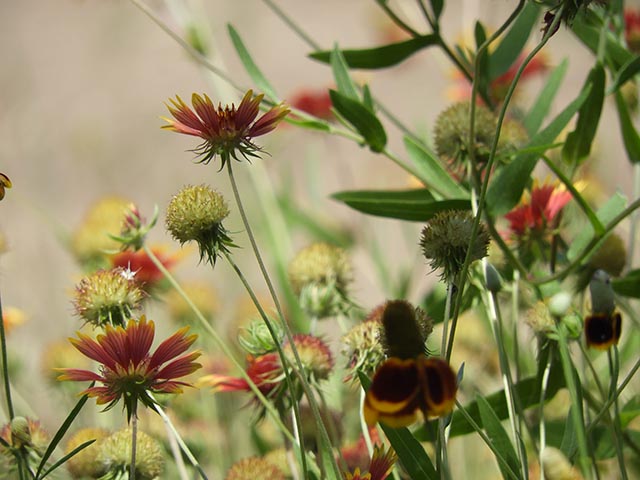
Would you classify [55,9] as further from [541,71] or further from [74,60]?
[541,71]

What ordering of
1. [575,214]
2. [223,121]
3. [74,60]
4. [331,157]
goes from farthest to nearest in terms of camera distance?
[74,60] < [331,157] < [575,214] < [223,121]

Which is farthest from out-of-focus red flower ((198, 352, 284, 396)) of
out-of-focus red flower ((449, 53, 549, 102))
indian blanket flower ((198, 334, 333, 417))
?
out-of-focus red flower ((449, 53, 549, 102))

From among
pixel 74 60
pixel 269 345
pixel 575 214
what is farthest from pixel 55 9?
pixel 269 345

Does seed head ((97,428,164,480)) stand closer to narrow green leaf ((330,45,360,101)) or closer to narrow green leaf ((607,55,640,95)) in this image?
narrow green leaf ((330,45,360,101))

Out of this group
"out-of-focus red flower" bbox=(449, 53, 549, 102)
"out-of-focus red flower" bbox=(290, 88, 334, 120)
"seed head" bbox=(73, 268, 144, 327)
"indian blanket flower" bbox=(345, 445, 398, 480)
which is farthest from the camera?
"out-of-focus red flower" bbox=(290, 88, 334, 120)

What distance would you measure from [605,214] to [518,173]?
0.14 m

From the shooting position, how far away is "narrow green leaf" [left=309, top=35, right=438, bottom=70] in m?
1.00

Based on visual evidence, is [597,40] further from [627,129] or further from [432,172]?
[432,172]

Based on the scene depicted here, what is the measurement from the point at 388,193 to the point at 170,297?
77cm

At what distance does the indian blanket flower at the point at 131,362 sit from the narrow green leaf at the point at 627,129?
543mm

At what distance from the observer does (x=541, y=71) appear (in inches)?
67.2

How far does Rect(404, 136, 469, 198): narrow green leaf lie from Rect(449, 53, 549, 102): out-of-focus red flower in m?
0.44

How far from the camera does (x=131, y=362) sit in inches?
26.2

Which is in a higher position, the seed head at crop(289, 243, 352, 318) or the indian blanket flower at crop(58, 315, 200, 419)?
the seed head at crop(289, 243, 352, 318)
